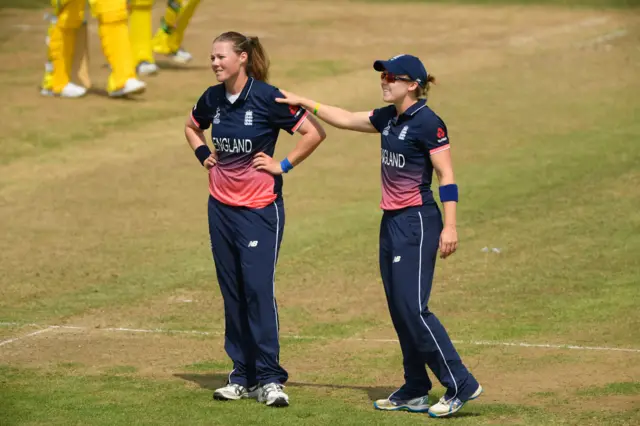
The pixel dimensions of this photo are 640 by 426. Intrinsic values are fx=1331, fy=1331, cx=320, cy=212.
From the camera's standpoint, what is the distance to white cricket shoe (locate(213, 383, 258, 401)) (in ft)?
30.0

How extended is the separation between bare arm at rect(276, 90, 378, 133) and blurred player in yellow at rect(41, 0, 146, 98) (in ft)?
36.4

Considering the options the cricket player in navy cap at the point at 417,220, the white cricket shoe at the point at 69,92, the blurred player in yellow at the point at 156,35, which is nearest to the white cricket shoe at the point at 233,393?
the cricket player in navy cap at the point at 417,220

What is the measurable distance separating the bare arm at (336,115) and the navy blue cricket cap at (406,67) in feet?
1.44

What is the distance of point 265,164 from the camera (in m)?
9.02

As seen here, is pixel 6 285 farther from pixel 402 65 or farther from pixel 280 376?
pixel 402 65

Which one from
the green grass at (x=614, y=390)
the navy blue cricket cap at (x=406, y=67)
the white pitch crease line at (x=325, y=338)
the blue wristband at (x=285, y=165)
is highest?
the navy blue cricket cap at (x=406, y=67)

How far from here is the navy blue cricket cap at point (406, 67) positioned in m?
8.72

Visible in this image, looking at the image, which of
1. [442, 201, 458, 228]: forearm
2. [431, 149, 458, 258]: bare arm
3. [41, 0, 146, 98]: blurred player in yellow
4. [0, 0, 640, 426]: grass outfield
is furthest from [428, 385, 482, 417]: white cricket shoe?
[41, 0, 146, 98]: blurred player in yellow

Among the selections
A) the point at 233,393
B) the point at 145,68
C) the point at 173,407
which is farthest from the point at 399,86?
the point at 145,68

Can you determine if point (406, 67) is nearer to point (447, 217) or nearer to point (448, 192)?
point (448, 192)

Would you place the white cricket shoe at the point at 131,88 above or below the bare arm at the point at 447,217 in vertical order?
below

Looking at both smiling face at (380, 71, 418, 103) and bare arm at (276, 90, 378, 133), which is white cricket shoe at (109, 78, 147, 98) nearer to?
bare arm at (276, 90, 378, 133)

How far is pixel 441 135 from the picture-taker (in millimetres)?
8672

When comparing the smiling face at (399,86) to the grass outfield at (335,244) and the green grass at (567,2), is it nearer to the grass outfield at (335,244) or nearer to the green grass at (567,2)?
the grass outfield at (335,244)
